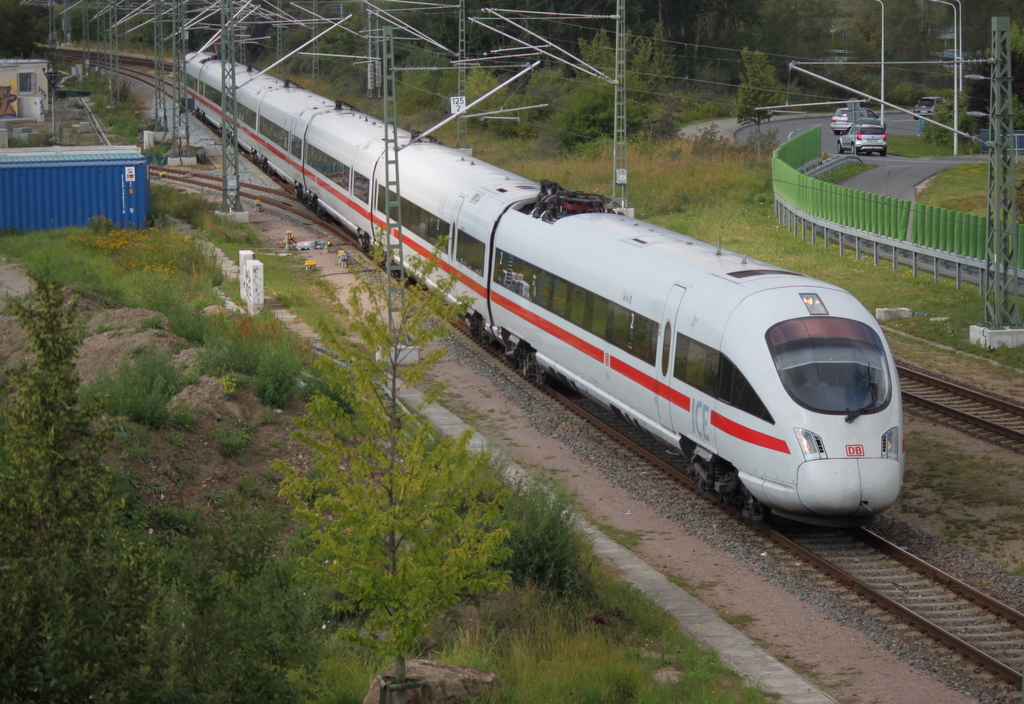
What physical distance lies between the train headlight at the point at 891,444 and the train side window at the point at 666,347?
3105mm

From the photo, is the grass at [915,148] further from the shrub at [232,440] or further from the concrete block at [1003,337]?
the shrub at [232,440]

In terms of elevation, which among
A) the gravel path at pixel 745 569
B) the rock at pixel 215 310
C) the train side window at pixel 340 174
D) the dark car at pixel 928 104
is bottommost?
the gravel path at pixel 745 569

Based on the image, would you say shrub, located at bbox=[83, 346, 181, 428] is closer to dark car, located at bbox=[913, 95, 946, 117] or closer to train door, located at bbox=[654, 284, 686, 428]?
train door, located at bbox=[654, 284, 686, 428]

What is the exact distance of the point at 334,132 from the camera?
33031mm

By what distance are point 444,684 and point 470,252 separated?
14.1m

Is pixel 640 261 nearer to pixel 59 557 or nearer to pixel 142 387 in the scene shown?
pixel 142 387

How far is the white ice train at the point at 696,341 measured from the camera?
40.0 ft

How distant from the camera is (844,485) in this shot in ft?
39.4

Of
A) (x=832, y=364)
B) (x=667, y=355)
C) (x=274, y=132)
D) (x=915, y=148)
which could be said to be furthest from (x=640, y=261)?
(x=915, y=148)

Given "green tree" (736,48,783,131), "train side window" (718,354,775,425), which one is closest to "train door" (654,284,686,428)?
"train side window" (718,354,775,425)

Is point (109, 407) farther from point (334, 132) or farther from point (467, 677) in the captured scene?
point (334, 132)

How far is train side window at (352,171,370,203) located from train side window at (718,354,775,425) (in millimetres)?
17566

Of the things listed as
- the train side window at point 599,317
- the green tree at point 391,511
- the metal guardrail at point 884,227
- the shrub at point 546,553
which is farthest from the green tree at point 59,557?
the metal guardrail at point 884,227

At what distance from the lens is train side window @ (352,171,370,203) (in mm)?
29109
